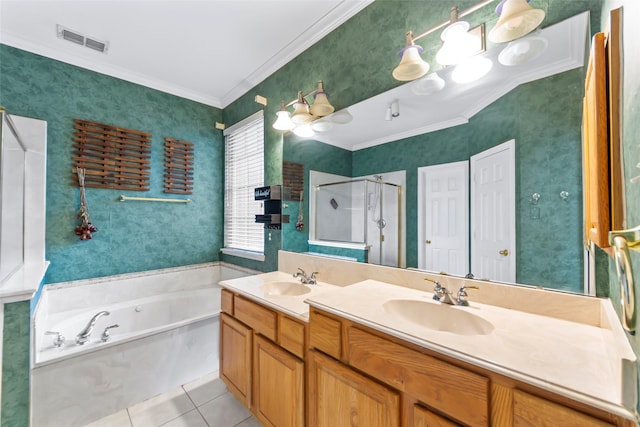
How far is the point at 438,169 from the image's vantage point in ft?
4.50

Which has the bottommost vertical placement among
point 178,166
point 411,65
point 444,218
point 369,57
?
point 444,218

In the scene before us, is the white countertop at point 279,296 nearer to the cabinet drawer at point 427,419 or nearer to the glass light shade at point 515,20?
the cabinet drawer at point 427,419

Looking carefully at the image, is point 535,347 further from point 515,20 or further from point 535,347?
point 515,20

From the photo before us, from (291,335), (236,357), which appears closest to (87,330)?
(236,357)

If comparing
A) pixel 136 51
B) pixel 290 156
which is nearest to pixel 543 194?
pixel 290 156

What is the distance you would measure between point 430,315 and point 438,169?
727 mm

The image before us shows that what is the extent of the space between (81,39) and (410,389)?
3256 millimetres

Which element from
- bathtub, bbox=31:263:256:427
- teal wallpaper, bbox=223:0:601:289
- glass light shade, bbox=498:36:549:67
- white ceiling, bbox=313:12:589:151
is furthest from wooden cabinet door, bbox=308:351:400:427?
glass light shade, bbox=498:36:549:67

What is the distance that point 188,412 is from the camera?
1791 millimetres

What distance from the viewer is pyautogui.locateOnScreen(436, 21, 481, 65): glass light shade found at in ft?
4.00

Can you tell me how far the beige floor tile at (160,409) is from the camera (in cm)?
172

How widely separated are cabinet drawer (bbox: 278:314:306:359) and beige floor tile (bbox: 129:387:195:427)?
110 cm

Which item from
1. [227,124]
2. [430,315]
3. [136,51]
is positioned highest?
[136,51]

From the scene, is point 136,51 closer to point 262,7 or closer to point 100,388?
point 262,7
